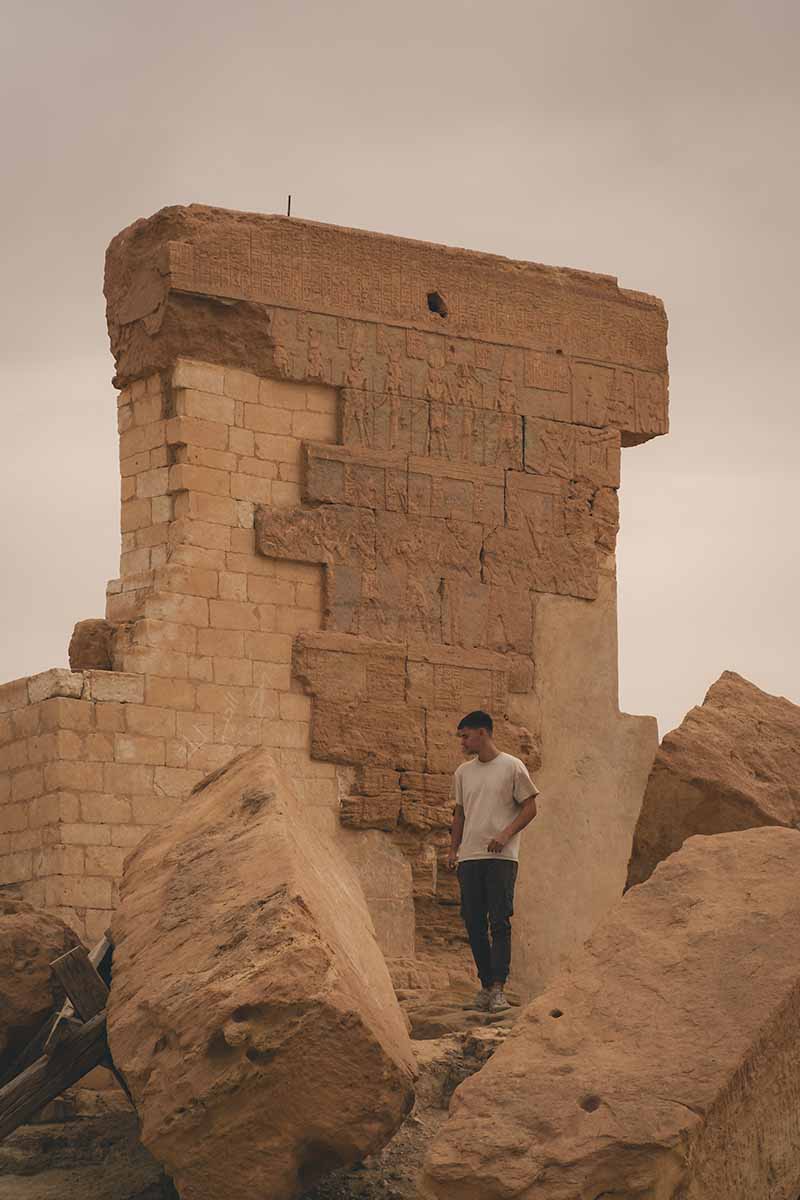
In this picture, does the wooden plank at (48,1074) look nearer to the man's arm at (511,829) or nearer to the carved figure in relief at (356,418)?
the man's arm at (511,829)

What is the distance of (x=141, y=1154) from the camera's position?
7691 mm

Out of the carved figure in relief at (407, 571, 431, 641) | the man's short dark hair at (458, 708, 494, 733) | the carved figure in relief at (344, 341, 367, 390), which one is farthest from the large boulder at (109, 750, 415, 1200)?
the carved figure in relief at (344, 341, 367, 390)

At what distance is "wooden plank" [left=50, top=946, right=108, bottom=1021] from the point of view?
7.91 metres

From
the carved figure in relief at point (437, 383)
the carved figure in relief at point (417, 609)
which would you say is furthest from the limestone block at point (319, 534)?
the carved figure in relief at point (437, 383)

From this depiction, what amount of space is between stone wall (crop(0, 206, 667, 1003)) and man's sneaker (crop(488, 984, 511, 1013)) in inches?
107

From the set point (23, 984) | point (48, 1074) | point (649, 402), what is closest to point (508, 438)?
point (649, 402)

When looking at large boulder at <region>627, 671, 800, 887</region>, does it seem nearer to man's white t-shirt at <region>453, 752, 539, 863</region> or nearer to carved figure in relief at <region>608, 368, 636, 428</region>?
man's white t-shirt at <region>453, 752, 539, 863</region>

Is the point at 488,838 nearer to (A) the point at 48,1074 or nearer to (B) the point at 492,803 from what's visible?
(B) the point at 492,803

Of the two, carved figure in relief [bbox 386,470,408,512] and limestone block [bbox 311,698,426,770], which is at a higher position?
carved figure in relief [bbox 386,470,408,512]

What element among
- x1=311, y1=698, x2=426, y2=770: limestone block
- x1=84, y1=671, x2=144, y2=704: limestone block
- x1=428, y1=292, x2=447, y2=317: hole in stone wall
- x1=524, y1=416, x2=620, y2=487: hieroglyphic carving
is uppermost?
x1=428, y1=292, x2=447, y2=317: hole in stone wall

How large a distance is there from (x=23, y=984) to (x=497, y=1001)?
2334 mm

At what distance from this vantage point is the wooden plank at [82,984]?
7.91 m

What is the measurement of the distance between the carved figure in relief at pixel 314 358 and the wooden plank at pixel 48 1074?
5.85 metres

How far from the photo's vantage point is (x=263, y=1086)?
6.29 m
